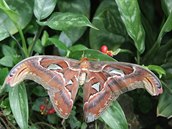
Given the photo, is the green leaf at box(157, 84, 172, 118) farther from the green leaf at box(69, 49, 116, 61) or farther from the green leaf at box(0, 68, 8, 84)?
the green leaf at box(0, 68, 8, 84)

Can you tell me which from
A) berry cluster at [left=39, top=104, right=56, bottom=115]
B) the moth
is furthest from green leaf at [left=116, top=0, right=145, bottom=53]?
berry cluster at [left=39, top=104, right=56, bottom=115]

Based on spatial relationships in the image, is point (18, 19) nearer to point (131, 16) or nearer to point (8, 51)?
point (8, 51)

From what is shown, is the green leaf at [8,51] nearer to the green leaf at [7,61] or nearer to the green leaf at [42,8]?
the green leaf at [7,61]

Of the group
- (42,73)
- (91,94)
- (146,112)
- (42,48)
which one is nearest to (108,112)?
(91,94)

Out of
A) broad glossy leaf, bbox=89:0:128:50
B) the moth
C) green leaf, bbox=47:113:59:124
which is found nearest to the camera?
the moth

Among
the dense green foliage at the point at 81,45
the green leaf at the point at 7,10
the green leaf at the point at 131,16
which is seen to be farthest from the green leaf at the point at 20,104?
the green leaf at the point at 131,16

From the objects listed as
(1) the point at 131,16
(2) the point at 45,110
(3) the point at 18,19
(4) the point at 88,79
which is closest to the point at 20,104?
(2) the point at 45,110

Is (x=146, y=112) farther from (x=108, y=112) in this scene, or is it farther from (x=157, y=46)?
(x=108, y=112)
